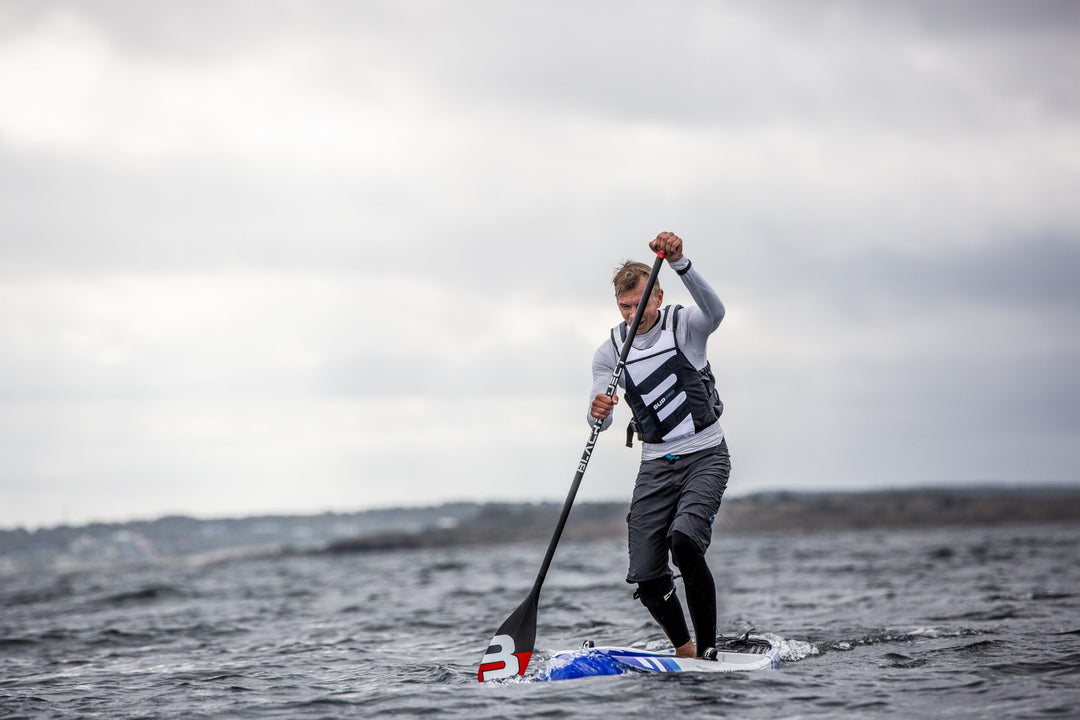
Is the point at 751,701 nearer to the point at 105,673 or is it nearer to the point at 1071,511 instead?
the point at 105,673

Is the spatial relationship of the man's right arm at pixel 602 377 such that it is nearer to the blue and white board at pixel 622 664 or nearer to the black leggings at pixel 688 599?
the black leggings at pixel 688 599

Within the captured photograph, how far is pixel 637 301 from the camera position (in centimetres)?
739

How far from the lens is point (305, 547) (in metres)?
61.4

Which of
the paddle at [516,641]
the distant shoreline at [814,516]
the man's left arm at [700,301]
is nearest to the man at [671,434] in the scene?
the man's left arm at [700,301]

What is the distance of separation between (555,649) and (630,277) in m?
4.12

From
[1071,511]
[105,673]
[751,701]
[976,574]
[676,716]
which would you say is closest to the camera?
[676,716]

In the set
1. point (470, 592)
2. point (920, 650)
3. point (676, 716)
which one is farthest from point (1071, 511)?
point (676, 716)

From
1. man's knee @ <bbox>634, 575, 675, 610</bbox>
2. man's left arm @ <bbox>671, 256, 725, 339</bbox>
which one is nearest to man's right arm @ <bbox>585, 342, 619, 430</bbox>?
man's left arm @ <bbox>671, 256, 725, 339</bbox>

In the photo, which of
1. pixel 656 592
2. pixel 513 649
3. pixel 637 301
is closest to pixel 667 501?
pixel 656 592

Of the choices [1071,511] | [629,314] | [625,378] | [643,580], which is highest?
[629,314]

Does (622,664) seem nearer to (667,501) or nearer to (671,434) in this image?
(667,501)

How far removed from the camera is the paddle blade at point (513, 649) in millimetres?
7664

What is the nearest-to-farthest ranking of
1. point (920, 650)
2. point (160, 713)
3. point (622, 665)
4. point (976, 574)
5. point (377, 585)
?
1. point (160, 713)
2. point (622, 665)
3. point (920, 650)
4. point (976, 574)
5. point (377, 585)

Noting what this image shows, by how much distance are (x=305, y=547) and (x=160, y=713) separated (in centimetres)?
5636
